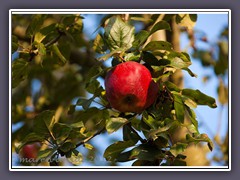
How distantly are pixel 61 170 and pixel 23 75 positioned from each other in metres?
0.39

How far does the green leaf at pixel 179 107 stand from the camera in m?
1.26

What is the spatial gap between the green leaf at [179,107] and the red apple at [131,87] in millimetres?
52

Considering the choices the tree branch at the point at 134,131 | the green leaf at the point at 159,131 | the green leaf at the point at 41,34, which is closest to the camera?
the green leaf at the point at 159,131

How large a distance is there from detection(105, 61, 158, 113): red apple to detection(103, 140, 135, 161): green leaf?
9 centimetres

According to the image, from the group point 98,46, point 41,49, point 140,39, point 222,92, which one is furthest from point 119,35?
point 222,92

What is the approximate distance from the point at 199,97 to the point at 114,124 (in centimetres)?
24

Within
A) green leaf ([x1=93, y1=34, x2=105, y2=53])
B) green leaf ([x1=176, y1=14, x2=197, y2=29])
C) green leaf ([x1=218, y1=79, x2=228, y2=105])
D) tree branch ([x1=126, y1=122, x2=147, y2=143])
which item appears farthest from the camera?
green leaf ([x1=218, y1=79, x2=228, y2=105])

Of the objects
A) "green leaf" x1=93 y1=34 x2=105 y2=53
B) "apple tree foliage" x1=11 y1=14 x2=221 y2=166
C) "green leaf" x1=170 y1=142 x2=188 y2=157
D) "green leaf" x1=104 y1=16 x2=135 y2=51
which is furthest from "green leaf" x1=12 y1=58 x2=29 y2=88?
"green leaf" x1=170 y1=142 x2=188 y2=157

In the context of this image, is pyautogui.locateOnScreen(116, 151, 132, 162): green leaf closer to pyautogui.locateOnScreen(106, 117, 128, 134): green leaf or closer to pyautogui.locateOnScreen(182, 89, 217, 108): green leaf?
pyautogui.locateOnScreen(106, 117, 128, 134): green leaf

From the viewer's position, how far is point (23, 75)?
1.55 meters

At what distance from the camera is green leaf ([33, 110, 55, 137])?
133 cm

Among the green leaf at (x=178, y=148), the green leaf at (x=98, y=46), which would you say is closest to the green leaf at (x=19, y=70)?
the green leaf at (x=98, y=46)

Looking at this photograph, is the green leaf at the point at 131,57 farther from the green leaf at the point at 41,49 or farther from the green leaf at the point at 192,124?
the green leaf at the point at 41,49
